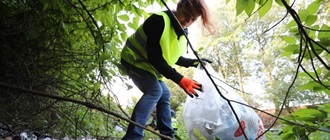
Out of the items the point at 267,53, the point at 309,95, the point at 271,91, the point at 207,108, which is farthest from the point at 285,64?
the point at 207,108

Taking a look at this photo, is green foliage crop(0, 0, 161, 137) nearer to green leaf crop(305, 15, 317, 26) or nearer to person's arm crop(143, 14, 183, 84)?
person's arm crop(143, 14, 183, 84)

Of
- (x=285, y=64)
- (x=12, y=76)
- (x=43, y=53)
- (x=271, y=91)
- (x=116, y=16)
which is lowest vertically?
(x=271, y=91)

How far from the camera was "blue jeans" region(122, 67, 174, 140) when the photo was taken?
3.88ft

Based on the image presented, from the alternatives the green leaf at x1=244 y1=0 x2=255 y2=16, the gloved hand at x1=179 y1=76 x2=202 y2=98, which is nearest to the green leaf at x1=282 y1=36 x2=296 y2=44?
the green leaf at x1=244 y1=0 x2=255 y2=16

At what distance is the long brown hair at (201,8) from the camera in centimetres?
119

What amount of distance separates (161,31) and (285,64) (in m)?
8.15

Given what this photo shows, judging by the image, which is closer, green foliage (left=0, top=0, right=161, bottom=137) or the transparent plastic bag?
green foliage (left=0, top=0, right=161, bottom=137)

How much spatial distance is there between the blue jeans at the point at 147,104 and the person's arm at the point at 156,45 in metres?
0.10

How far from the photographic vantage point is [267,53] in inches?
344

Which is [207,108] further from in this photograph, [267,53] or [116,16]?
[267,53]

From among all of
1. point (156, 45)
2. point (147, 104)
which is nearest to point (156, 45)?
point (156, 45)

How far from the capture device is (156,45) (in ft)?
3.75

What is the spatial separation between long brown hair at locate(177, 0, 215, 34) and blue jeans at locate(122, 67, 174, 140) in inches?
14.5

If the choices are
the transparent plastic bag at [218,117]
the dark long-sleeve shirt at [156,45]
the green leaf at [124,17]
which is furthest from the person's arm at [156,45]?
the transparent plastic bag at [218,117]
